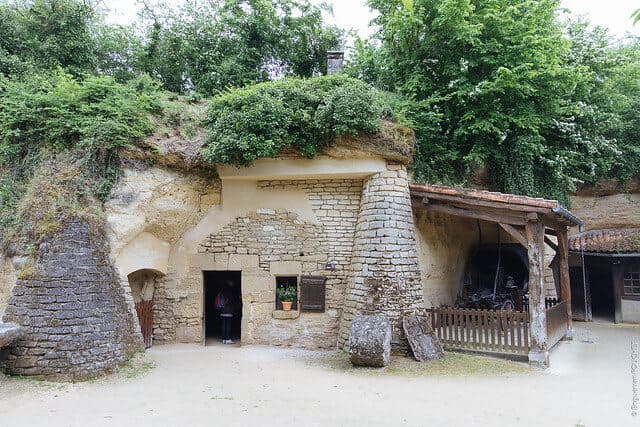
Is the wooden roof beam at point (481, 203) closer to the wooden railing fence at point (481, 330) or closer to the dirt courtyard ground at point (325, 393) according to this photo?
the wooden railing fence at point (481, 330)

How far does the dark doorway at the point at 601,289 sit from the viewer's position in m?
14.0

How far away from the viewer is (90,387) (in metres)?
6.30

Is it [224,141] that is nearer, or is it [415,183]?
[224,141]

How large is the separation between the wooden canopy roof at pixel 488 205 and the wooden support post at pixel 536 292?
0.23 metres

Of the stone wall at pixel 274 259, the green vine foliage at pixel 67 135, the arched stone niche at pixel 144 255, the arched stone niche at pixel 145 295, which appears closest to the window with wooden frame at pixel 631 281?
the stone wall at pixel 274 259

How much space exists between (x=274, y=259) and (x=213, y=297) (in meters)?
3.21

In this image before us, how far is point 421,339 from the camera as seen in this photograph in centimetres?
824

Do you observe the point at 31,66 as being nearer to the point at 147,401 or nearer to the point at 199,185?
the point at 199,185

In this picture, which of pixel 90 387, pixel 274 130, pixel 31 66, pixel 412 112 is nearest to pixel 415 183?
pixel 412 112

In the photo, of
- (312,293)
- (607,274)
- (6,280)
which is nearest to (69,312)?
(6,280)

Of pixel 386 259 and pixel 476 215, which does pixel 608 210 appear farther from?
pixel 386 259

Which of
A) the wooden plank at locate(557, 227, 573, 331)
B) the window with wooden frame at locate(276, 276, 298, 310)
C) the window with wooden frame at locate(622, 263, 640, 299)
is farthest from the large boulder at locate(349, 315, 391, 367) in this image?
the window with wooden frame at locate(622, 263, 640, 299)

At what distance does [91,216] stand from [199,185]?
234 cm

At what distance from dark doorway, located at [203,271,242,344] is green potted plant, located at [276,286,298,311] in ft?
5.92
